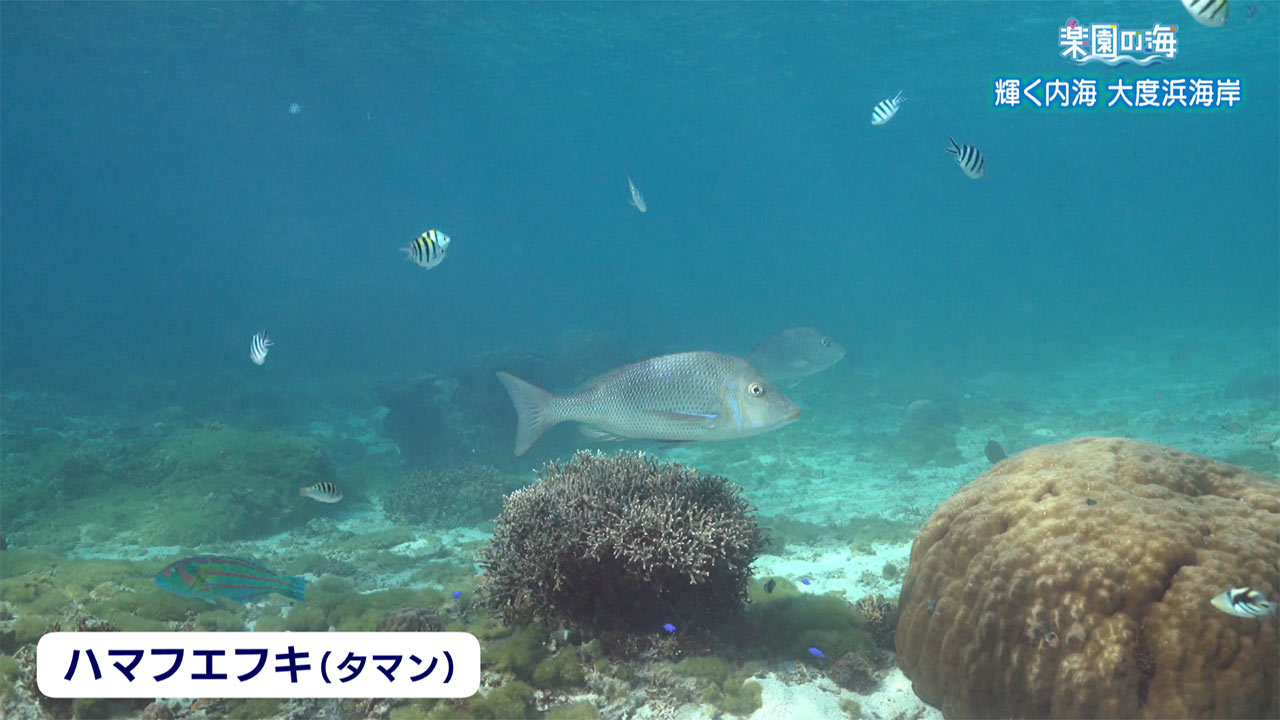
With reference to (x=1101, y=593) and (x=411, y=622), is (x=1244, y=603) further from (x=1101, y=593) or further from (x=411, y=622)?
(x=411, y=622)

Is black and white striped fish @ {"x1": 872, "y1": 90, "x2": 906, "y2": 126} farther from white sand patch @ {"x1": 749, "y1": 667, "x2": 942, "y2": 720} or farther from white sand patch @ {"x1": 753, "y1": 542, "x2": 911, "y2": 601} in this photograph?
white sand patch @ {"x1": 749, "y1": 667, "x2": 942, "y2": 720}

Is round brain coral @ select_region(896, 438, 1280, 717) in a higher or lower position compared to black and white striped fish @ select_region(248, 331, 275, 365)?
lower

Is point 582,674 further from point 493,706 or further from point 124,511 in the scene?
point 124,511

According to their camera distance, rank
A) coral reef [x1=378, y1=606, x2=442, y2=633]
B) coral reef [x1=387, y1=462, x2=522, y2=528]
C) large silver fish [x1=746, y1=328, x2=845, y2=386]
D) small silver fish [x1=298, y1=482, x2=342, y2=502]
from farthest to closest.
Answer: coral reef [x1=387, y1=462, x2=522, y2=528], large silver fish [x1=746, y1=328, x2=845, y2=386], small silver fish [x1=298, y1=482, x2=342, y2=502], coral reef [x1=378, y1=606, x2=442, y2=633]

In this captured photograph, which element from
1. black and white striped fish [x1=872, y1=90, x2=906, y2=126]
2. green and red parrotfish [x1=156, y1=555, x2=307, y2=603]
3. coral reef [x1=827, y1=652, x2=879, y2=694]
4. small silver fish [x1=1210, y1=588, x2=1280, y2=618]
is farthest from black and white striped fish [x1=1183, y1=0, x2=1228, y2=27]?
green and red parrotfish [x1=156, y1=555, x2=307, y2=603]

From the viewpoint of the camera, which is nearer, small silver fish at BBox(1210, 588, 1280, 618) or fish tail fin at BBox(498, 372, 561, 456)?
small silver fish at BBox(1210, 588, 1280, 618)

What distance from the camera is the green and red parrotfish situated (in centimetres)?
466

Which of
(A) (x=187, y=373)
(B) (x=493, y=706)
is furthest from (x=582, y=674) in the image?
(A) (x=187, y=373)

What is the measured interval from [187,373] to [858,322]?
1694 inches

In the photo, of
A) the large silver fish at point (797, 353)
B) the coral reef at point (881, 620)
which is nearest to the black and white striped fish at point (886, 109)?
the large silver fish at point (797, 353)

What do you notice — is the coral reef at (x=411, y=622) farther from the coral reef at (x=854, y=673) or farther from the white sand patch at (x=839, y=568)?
the white sand patch at (x=839, y=568)

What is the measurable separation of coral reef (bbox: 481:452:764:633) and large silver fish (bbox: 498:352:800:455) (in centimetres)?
51

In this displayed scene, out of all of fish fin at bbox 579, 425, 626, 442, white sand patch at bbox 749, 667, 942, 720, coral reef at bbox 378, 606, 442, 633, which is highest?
fish fin at bbox 579, 425, 626, 442

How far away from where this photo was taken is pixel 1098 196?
185750mm
